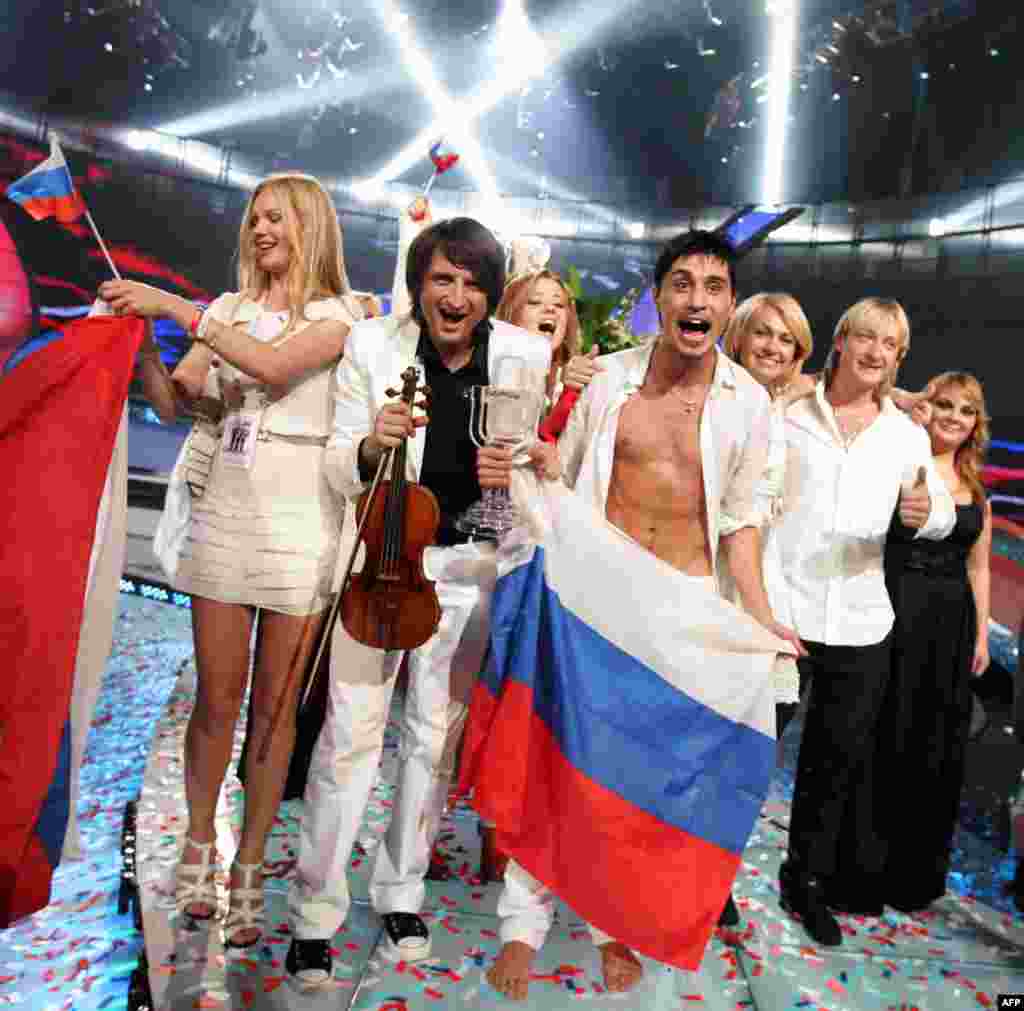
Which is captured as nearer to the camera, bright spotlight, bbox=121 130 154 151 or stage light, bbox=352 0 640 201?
stage light, bbox=352 0 640 201

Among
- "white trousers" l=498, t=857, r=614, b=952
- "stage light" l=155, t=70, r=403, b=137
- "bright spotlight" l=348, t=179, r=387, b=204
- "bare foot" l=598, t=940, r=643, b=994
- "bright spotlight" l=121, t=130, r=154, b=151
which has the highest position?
"stage light" l=155, t=70, r=403, b=137

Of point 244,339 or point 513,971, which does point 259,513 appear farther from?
point 513,971

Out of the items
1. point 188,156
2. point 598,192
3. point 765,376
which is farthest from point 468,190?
point 765,376

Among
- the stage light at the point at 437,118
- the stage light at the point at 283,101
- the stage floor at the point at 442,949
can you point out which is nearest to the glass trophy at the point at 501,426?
the stage floor at the point at 442,949

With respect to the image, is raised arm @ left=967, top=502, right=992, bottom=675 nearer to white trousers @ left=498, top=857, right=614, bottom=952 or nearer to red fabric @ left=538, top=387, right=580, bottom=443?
red fabric @ left=538, top=387, right=580, bottom=443

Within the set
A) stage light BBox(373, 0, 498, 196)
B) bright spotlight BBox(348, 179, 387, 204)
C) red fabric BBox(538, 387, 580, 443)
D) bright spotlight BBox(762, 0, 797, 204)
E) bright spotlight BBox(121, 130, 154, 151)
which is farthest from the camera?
bright spotlight BBox(348, 179, 387, 204)

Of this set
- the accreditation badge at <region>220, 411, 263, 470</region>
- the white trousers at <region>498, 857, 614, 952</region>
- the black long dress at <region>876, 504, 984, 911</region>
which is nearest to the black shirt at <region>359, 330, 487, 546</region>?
the accreditation badge at <region>220, 411, 263, 470</region>

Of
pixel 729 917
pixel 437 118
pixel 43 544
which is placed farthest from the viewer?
A: pixel 437 118

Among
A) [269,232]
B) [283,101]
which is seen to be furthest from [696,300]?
[283,101]

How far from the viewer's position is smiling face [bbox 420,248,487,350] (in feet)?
8.81

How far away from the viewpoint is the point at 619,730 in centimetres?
259

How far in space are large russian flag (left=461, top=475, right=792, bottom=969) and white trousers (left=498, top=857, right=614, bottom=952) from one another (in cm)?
4

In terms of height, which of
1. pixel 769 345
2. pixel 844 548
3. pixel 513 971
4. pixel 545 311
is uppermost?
pixel 545 311

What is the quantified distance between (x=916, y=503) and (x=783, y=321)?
82cm
